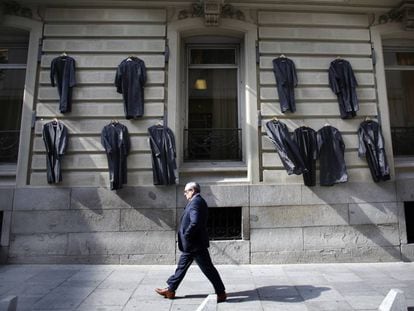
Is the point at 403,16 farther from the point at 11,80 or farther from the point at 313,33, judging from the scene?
the point at 11,80

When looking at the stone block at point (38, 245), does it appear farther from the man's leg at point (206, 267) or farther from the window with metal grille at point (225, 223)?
the man's leg at point (206, 267)

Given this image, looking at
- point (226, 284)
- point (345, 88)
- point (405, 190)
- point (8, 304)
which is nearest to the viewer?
point (8, 304)

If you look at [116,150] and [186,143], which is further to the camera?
[186,143]

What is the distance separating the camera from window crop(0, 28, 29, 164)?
8.54m

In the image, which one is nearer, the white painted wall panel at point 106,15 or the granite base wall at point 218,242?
the granite base wall at point 218,242

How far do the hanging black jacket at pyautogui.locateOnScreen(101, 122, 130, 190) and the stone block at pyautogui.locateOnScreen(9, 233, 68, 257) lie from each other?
1820 mm

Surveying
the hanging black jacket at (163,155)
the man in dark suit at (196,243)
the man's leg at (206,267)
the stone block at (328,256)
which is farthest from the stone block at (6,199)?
the stone block at (328,256)

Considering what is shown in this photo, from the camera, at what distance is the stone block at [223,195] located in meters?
7.85

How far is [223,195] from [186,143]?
177 centimetres

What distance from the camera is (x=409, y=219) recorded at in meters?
8.27

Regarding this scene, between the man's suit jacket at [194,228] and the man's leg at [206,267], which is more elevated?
the man's suit jacket at [194,228]

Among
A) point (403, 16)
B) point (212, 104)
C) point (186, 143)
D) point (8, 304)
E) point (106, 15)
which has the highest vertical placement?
point (403, 16)

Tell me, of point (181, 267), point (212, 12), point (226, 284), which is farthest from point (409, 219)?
point (212, 12)

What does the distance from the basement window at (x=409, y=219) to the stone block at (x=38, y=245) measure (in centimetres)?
865
